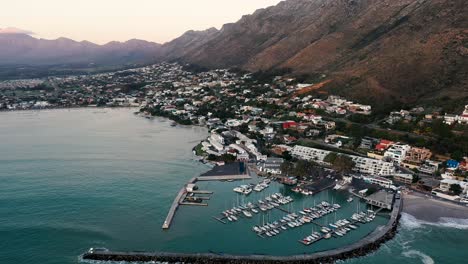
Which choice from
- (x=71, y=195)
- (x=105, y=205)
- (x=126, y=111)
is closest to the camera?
(x=105, y=205)

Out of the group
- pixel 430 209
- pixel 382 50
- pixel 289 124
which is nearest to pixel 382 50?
pixel 382 50

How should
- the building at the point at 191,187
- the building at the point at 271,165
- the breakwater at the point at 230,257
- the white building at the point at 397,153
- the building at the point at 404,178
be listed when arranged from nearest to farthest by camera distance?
the breakwater at the point at 230,257 → the building at the point at 191,187 → the building at the point at 404,178 → the building at the point at 271,165 → the white building at the point at 397,153

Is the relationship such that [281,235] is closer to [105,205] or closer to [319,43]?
[105,205]

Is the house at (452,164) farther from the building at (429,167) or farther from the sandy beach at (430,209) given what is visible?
the sandy beach at (430,209)

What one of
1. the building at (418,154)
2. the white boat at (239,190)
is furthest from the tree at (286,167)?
the building at (418,154)

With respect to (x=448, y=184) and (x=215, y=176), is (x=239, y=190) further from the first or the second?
(x=448, y=184)

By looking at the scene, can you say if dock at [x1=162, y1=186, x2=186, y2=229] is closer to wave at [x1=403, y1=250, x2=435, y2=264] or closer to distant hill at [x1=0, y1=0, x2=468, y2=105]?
wave at [x1=403, y1=250, x2=435, y2=264]

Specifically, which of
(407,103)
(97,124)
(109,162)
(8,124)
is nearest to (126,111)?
(97,124)
